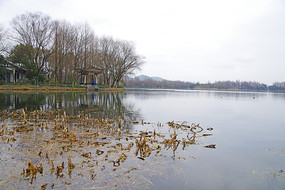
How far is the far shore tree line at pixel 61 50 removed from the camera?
3797cm

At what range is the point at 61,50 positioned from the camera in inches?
1684

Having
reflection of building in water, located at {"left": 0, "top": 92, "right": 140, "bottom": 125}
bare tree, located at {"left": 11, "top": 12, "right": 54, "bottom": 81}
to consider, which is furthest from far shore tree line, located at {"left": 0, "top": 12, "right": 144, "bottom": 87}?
reflection of building in water, located at {"left": 0, "top": 92, "right": 140, "bottom": 125}

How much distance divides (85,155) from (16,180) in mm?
1460

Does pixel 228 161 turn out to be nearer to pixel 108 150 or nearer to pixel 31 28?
pixel 108 150

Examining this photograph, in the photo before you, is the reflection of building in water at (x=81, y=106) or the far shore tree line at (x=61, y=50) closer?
the reflection of building in water at (x=81, y=106)

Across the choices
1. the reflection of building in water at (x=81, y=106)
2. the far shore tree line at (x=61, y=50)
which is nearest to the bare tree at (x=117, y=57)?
the far shore tree line at (x=61, y=50)

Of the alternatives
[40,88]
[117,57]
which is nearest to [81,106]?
[40,88]

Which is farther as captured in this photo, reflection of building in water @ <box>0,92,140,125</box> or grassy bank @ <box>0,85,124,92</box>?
grassy bank @ <box>0,85,124,92</box>

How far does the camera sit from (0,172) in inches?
145

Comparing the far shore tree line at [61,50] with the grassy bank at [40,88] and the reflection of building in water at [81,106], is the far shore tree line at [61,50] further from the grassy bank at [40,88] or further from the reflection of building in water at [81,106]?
the reflection of building in water at [81,106]

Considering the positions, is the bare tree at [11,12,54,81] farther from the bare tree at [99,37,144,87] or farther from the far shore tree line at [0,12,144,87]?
the bare tree at [99,37,144,87]

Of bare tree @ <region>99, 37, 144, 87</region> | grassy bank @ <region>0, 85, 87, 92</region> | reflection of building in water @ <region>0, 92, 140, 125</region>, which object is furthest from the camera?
bare tree @ <region>99, 37, 144, 87</region>

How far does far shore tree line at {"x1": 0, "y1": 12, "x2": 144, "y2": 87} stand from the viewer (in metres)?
38.0

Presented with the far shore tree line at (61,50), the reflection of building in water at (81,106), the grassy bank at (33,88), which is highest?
the far shore tree line at (61,50)
